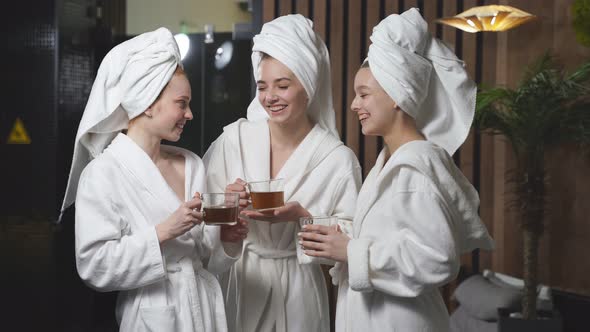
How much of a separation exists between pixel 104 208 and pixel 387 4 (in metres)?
3.85

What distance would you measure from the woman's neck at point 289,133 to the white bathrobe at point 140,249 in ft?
1.62

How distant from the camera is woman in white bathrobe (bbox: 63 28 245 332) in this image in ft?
7.14

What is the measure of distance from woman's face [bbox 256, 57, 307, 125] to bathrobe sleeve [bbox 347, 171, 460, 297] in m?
0.75

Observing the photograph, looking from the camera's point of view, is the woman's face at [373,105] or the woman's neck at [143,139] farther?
the woman's neck at [143,139]

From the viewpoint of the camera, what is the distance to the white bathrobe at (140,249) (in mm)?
2172

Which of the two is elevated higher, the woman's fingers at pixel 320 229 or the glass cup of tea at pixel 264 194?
the glass cup of tea at pixel 264 194

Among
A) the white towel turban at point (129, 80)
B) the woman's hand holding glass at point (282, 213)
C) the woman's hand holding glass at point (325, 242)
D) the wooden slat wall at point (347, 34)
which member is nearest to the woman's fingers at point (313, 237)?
the woman's hand holding glass at point (325, 242)

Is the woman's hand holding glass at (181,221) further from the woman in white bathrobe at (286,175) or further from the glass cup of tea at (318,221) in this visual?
the woman in white bathrobe at (286,175)

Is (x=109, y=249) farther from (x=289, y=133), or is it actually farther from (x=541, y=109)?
(x=541, y=109)

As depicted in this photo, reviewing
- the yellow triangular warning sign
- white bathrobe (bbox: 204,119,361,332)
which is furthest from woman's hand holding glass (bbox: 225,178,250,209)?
the yellow triangular warning sign

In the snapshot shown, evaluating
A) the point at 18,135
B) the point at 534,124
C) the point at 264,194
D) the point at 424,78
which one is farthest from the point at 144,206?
the point at 534,124

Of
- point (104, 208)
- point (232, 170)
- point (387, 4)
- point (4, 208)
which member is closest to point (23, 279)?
point (4, 208)

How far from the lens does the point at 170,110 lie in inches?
92.2

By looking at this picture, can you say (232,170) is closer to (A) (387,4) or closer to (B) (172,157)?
(B) (172,157)
